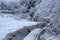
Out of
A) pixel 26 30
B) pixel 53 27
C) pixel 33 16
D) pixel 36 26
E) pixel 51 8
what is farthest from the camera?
pixel 33 16

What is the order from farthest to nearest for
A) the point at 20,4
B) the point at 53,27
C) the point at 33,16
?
1. the point at 20,4
2. the point at 33,16
3. the point at 53,27

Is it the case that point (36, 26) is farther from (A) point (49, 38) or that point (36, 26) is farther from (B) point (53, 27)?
(A) point (49, 38)

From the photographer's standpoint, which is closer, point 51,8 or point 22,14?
point 51,8

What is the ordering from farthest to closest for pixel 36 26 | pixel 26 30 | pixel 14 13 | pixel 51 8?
pixel 14 13 → pixel 51 8 → pixel 36 26 → pixel 26 30

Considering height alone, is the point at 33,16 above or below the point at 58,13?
below

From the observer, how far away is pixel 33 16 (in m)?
11.1

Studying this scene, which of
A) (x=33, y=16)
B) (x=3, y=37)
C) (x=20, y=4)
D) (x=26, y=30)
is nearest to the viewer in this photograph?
(x=3, y=37)

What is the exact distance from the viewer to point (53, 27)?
795 cm

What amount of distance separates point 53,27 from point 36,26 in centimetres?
150

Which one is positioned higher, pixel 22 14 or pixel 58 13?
pixel 58 13

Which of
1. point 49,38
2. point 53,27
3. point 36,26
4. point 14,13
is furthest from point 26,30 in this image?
point 14,13

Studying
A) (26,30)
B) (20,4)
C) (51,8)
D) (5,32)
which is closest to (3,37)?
(5,32)

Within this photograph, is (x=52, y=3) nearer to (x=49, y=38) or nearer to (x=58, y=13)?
(x=58, y=13)

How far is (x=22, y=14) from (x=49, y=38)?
16.9 ft
